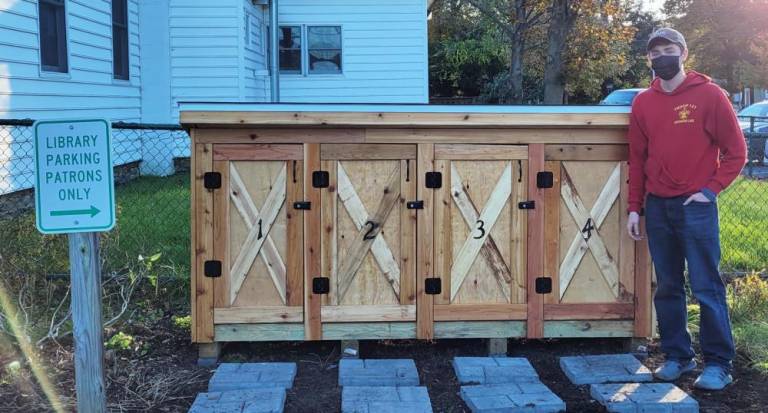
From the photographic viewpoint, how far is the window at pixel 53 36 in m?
10.8

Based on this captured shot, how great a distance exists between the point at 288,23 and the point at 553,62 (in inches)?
234

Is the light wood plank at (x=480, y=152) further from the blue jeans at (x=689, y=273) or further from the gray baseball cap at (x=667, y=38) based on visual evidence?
the gray baseball cap at (x=667, y=38)

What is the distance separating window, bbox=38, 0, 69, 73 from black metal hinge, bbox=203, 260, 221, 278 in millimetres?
7065

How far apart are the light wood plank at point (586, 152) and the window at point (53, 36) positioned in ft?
26.6

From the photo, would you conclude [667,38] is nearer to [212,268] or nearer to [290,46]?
[212,268]

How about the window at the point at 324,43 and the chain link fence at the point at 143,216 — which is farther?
the window at the point at 324,43

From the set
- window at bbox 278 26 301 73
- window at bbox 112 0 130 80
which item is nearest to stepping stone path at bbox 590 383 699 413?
window at bbox 112 0 130 80

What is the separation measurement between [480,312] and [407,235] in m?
0.68

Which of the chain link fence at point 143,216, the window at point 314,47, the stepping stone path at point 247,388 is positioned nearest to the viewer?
the stepping stone path at point 247,388

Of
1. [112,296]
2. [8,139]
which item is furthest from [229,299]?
[8,139]

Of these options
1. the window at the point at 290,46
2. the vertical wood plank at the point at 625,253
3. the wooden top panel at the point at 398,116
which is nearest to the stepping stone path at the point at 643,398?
the vertical wood plank at the point at 625,253

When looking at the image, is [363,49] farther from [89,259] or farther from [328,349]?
[89,259]

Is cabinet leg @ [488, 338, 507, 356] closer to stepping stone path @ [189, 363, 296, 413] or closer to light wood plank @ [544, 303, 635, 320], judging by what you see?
light wood plank @ [544, 303, 635, 320]

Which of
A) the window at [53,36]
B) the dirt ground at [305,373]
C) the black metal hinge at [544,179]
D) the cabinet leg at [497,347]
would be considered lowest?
the dirt ground at [305,373]
